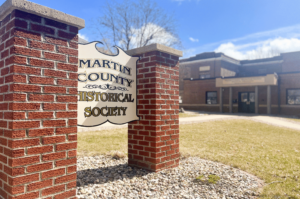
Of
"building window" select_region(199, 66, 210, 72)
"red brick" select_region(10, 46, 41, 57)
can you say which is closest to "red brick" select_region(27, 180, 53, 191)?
"red brick" select_region(10, 46, 41, 57)

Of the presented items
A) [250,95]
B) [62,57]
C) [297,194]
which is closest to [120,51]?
[62,57]

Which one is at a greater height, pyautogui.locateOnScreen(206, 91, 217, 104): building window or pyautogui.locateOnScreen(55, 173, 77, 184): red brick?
pyautogui.locateOnScreen(206, 91, 217, 104): building window

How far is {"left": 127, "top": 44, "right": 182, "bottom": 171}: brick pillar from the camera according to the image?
4.25 m

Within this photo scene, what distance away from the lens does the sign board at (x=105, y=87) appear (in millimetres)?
3697

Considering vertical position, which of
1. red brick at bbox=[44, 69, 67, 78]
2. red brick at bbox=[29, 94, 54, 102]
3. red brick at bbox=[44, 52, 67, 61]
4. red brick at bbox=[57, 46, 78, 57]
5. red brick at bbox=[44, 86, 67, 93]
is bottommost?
red brick at bbox=[29, 94, 54, 102]

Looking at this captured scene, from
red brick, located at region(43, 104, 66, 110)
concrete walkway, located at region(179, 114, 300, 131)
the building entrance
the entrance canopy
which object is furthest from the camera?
the building entrance

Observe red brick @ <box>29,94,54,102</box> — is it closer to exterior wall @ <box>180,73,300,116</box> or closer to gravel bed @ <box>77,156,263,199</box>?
gravel bed @ <box>77,156,263,199</box>

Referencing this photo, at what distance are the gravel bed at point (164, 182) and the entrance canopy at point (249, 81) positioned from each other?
1985 centimetres

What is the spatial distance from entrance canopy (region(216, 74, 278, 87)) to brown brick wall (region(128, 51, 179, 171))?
2036 centimetres

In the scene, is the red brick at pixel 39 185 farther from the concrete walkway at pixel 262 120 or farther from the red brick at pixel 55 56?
the concrete walkway at pixel 262 120

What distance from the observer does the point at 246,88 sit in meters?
24.6

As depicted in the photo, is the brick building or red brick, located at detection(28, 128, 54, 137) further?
the brick building

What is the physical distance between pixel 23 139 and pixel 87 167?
7.91ft

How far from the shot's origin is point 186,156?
562 centimetres
